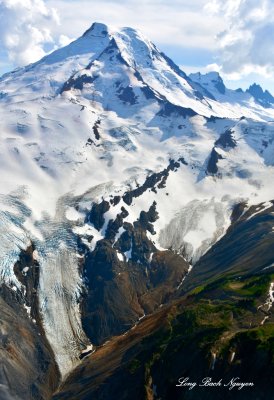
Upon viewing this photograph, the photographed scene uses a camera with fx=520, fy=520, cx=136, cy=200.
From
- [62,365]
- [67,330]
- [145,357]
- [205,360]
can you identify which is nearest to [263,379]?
[205,360]

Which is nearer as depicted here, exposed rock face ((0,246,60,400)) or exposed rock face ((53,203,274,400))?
exposed rock face ((53,203,274,400))

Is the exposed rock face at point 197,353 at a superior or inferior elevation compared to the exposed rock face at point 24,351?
inferior

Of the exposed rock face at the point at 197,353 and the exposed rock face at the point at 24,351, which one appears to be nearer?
the exposed rock face at the point at 197,353

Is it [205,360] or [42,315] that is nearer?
[205,360]

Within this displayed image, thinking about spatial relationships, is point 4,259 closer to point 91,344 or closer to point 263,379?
point 91,344

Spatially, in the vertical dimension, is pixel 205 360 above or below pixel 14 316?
below

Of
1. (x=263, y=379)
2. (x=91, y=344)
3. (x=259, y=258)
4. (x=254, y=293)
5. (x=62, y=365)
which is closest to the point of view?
(x=263, y=379)

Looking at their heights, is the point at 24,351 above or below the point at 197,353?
above

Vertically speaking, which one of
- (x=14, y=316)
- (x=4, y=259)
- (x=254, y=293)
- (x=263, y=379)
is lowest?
(x=263, y=379)

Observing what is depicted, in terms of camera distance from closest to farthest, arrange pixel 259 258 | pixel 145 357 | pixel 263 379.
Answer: pixel 263 379 → pixel 145 357 → pixel 259 258

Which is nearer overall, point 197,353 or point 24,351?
point 197,353

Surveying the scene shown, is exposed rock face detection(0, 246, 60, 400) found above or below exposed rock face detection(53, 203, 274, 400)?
above
